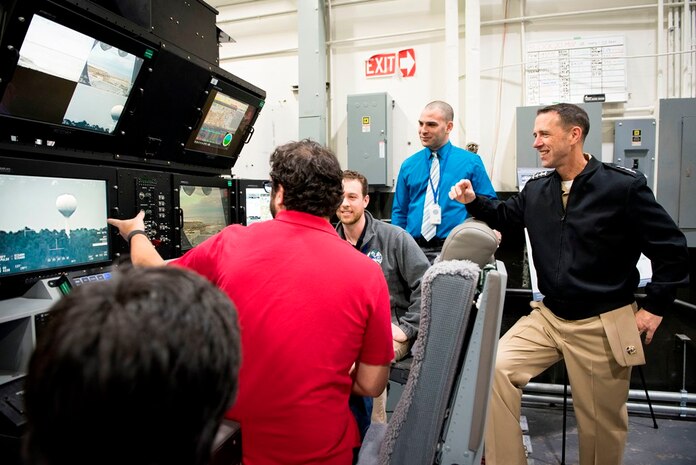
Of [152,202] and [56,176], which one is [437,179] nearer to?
[152,202]

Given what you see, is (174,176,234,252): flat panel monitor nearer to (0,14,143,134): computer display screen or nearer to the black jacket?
(0,14,143,134): computer display screen

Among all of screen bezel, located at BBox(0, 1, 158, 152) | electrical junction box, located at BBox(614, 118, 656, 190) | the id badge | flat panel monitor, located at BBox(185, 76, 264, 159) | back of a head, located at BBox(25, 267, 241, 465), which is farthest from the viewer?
electrical junction box, located at BBox(614, 118, 656, 190)

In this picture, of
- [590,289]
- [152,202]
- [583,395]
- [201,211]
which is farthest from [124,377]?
[201,211]

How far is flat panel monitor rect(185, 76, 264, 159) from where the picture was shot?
8.67 feet

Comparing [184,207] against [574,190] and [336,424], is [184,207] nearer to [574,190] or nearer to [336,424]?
[336,424]

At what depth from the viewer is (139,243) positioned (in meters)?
1.76

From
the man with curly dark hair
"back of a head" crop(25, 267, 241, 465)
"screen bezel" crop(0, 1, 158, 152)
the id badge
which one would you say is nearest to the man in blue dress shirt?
the id badge

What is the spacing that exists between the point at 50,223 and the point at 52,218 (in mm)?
22

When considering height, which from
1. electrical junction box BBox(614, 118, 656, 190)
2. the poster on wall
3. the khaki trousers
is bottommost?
the khaki trousers

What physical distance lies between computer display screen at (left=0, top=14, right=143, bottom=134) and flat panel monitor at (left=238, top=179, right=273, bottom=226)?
1015mm

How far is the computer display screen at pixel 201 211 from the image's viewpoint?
252 centimetres

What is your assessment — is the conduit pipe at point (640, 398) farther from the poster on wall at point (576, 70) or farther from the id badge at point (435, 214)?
the poster on wall at point (576, 70)

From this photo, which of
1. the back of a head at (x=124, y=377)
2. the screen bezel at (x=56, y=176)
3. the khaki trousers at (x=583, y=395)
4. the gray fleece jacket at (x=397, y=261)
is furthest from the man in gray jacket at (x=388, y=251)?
the back of a head at (x=124, y=377)

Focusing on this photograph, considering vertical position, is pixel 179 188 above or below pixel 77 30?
below
